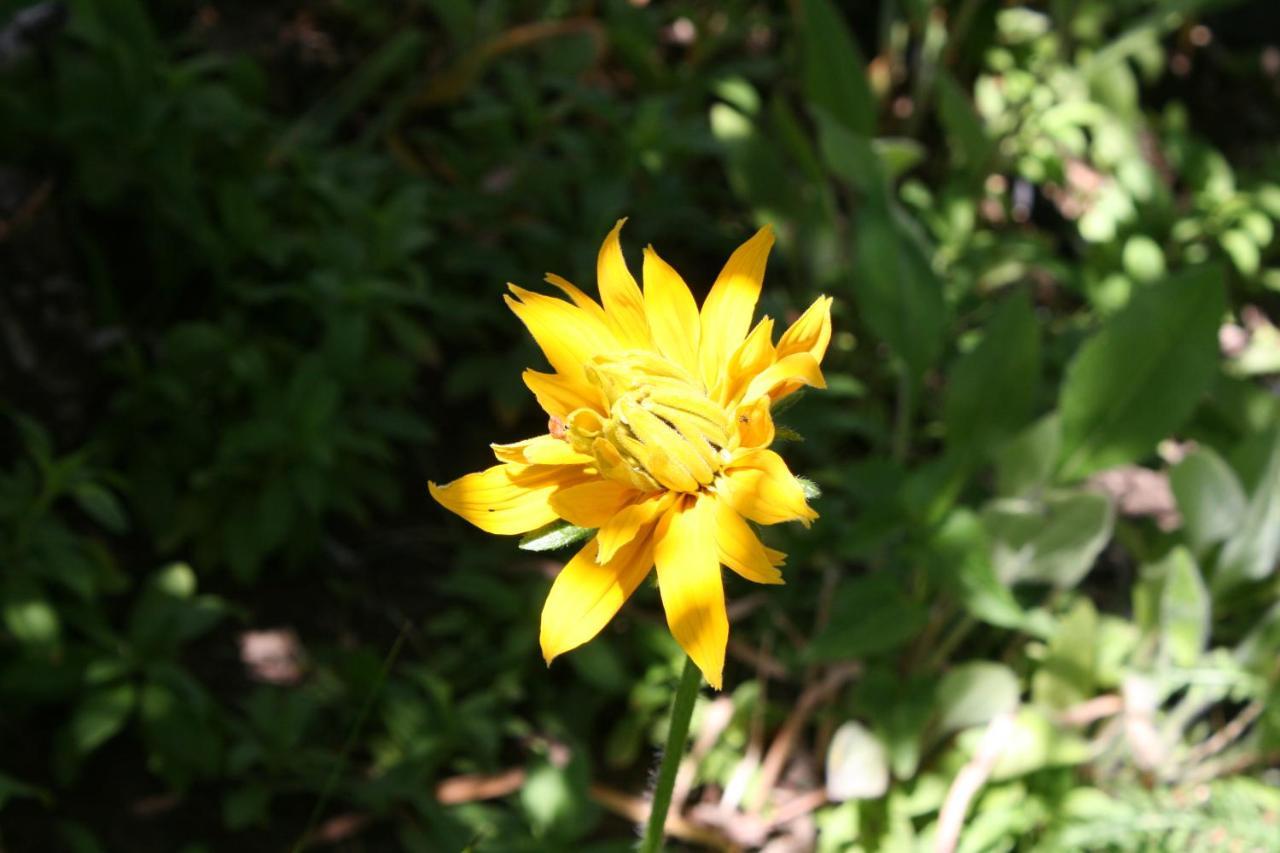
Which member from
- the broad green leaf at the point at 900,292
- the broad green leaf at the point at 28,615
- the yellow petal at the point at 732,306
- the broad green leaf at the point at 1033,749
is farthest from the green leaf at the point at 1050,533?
the broad green leaf at the point at 28,615

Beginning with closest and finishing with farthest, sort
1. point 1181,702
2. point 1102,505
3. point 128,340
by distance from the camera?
point 1102,505
point 1181,702
point 128,340

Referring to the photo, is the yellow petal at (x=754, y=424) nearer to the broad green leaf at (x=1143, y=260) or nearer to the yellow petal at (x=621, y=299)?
the yellow petal at (x=621, y=299)

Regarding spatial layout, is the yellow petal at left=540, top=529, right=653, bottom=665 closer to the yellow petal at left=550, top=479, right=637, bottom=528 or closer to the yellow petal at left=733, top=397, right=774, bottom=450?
the yellow petal at left=550, top=479, right=637, bottom=528

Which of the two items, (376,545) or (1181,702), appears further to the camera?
(376,545)

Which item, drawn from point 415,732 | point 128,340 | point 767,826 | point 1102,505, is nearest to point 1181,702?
point 1102,505

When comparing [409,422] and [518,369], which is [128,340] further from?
[518,369]

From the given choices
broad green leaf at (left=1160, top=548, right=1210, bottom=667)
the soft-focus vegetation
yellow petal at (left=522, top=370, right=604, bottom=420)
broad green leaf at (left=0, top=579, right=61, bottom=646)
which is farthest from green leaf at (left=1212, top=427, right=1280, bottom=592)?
broad green leaf at (left=0, top=579, right=61, bottom=646)
